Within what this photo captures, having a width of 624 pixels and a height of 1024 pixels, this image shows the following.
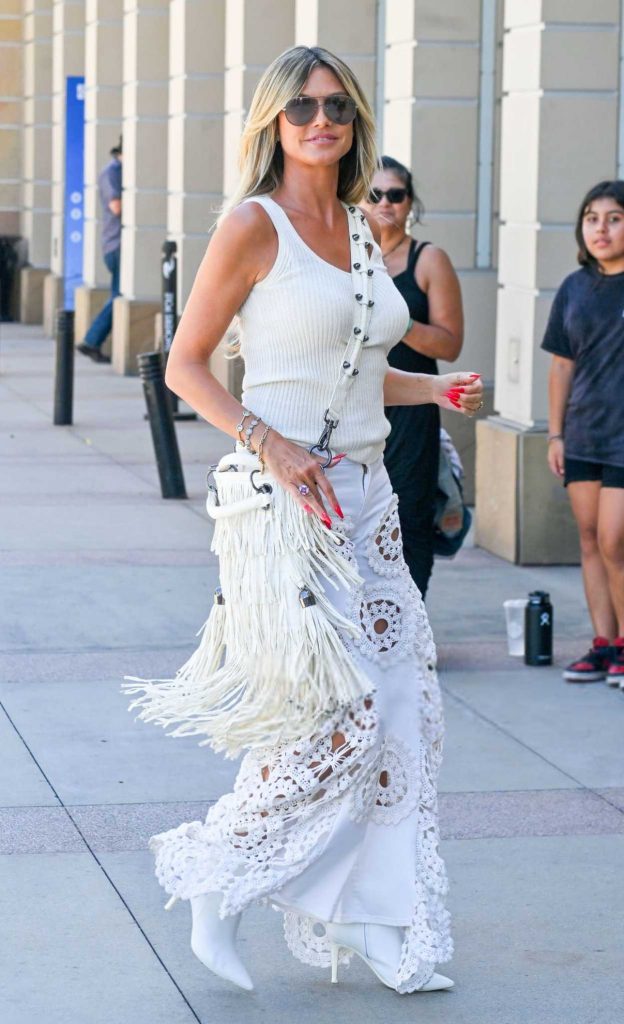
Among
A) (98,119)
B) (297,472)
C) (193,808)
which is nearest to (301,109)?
(297,472)

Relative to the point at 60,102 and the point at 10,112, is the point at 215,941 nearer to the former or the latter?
the point at 60,102

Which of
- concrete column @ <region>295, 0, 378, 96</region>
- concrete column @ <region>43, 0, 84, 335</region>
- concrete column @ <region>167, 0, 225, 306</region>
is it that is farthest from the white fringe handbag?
concrete column @ <region>43, 0, 84, 335</region>

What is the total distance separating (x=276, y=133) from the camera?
14.1 feet

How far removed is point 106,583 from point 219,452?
15.9 feet

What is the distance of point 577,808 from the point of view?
5.78m

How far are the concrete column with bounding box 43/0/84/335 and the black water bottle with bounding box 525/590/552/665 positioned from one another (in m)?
17.6

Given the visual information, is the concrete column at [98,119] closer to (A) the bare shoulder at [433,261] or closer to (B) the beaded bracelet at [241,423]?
(A) the bare shoulder at [433,261]

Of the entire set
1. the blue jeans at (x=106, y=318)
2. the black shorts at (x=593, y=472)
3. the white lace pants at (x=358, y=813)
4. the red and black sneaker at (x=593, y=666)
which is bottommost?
the red and black sneaker at (x=593, y=666)

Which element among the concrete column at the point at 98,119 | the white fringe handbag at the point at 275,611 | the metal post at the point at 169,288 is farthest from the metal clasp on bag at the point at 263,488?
the concrete column at the point at 98,119

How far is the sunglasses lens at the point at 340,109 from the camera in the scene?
418 cm

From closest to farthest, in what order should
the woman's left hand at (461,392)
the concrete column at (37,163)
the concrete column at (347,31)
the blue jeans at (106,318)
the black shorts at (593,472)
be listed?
the woman's left hand at (461,392), the black shorts at (593,472), the concrete column at (347,31), the blue jeans at (106,318), the concrete column at (37,163)

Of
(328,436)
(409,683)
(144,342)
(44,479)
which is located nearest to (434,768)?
(409,683)

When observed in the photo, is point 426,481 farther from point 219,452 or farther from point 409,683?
point 219,452

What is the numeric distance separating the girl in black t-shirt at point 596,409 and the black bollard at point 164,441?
175 inches
